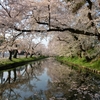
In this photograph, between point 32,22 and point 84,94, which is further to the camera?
point 32,22

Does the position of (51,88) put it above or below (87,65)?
above

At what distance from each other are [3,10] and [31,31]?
2866mm

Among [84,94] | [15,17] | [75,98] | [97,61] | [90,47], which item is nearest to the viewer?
[75,98]

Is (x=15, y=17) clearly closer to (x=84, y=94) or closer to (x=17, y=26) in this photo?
(x=17, y=26)

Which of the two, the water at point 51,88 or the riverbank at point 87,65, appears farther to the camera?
the riverbank at point 87,65

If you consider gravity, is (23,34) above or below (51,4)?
below

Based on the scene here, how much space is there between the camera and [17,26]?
1374cm

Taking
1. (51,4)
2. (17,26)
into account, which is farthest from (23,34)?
(51,4)

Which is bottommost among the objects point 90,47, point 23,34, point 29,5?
point 90,47

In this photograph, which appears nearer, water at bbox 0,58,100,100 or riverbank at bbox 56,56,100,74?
water at bbox 0,58,100,100

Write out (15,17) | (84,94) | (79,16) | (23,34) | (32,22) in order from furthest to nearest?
1. (79,16)
2. (32,22)
3. (23,34)
4. (15,17)
5. (84,94)

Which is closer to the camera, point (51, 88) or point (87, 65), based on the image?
point (51, 88)

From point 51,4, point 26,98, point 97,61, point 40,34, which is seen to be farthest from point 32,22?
point 97,61

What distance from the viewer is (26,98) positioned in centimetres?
1161
